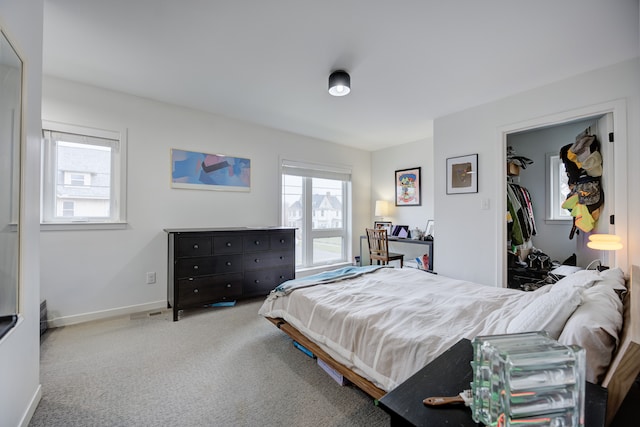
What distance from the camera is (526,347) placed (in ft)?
1.81

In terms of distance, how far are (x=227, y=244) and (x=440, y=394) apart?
2.70m

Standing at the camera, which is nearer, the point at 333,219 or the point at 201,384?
the point at 201,384

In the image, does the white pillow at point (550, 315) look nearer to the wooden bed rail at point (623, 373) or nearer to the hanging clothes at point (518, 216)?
the wooden bed rail at point (623, 373)

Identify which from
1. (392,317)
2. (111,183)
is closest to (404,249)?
(392,317)

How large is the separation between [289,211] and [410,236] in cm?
202

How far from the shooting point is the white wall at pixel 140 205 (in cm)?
261

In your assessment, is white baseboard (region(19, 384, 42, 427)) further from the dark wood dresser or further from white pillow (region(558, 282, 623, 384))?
white pillow (region(558, 282, 623, 384))

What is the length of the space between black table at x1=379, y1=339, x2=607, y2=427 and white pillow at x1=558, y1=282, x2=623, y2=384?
18 cm

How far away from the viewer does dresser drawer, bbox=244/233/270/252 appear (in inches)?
126

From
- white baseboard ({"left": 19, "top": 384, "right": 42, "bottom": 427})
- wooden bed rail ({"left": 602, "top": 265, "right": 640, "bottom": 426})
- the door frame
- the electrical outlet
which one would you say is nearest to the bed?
wooden bed rail ({"left": 602, "top": 265, "right": 640, "bottom": 426})

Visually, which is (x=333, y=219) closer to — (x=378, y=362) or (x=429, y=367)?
(x=378, y=362)

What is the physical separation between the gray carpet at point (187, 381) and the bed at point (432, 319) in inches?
8.4

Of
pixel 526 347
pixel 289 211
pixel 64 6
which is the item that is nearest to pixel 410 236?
pixel 289 211

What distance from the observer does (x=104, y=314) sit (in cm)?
279
